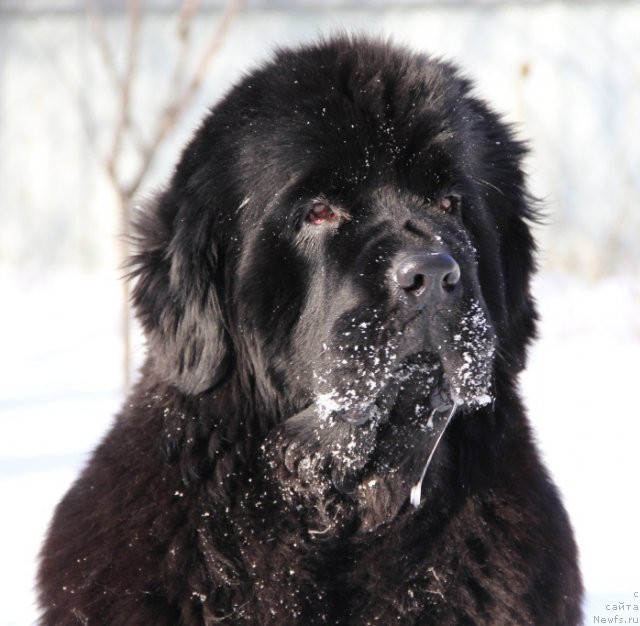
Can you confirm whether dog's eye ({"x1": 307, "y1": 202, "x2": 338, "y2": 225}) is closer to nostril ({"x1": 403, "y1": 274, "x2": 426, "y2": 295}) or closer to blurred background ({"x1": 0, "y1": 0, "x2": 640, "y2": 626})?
nostril ({"x1": 403, "y1": 274, "x2": 426, "y2": 295})

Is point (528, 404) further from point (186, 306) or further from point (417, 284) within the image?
point (417, 284)

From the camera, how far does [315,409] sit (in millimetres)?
2414

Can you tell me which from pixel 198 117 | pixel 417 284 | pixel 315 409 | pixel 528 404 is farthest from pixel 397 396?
pixel 198 117

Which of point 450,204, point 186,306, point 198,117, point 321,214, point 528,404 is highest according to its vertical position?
point 198,117

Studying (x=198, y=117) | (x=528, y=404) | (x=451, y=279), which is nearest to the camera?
(x=451, y=279)

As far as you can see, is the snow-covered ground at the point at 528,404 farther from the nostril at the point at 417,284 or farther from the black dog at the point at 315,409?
the nostril at the point at 417,284

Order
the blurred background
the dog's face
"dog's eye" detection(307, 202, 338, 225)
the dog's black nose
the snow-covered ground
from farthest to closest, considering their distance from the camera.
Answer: the blurred background, the snow-covered ground, "dog's eye" detection(307, 202, 338, 225), the dog's face, the dog's black nose

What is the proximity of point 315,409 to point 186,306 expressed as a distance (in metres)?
0.43

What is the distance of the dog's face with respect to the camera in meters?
2.28

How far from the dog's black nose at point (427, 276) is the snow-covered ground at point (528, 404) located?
1205 mm

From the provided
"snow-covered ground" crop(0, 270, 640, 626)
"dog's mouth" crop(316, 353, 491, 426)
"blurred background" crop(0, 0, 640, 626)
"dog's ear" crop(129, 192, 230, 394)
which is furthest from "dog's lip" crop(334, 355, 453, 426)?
"blurred background" crop(0, 0, 640, 626)

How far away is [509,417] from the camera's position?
263 cm

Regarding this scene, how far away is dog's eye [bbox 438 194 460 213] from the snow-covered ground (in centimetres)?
Result: 103

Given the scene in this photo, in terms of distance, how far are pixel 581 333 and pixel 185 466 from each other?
717 centimetres
